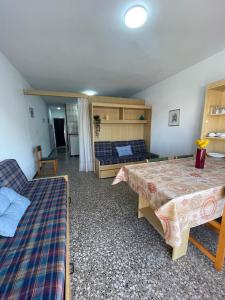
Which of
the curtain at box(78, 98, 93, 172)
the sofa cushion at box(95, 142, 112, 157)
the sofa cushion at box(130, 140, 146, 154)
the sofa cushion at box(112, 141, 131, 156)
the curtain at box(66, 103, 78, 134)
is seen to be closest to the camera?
the curtain at box(78, 98, 93, 172)

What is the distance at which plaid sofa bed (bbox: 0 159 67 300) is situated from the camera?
69cm

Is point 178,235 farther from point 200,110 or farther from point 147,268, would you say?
point 200,110

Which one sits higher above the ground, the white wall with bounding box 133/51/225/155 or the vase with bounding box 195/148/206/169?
the white wall with bounding box 133/51/225/155

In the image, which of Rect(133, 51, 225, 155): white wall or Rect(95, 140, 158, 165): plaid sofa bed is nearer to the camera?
Rect(133, 51, 225, 155): white wall

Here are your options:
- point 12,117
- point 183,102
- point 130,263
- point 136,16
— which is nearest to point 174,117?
point 183,102

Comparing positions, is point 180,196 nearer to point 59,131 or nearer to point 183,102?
point 183,102

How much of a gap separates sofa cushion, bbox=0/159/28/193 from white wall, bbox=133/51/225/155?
10.4ft

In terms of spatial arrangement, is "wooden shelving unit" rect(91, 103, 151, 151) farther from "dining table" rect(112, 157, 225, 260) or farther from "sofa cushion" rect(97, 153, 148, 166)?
"dining table" rect(112, 157, 225, 260)

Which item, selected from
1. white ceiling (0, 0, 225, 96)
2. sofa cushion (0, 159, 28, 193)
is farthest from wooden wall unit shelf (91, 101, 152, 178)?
sofa cushion (0, 159, 28, 193)

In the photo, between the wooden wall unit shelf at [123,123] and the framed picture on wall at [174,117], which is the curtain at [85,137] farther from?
the framed picture on wall at [174,117]

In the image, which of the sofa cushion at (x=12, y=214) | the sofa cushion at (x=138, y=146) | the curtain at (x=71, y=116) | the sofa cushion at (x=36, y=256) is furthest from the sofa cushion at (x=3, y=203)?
the curtain at (x=71, y=116)

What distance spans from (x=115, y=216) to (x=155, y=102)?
326 cm

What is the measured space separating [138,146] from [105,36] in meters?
2.92

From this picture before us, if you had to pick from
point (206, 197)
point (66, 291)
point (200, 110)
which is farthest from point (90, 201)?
point (200, 110)
